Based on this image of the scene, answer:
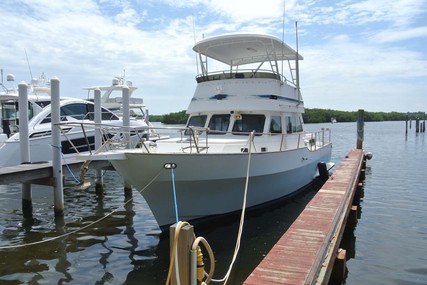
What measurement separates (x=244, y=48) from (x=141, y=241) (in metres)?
6.71

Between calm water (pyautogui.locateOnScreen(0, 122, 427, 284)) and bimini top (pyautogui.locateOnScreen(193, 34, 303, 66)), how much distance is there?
4653mm

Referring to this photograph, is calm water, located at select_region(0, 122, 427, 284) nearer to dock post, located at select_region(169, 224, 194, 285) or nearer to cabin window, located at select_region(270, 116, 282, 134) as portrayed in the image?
cabin window, located at select_region(270, 116, 282, 134)

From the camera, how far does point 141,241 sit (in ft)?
26.9

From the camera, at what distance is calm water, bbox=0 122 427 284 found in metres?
6.58

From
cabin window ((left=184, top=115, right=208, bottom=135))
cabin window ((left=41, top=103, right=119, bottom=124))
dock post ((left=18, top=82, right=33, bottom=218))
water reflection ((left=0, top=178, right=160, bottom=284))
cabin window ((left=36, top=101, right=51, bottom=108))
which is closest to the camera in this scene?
water reflection ((left=0, top=178, right=160, bottom=284))

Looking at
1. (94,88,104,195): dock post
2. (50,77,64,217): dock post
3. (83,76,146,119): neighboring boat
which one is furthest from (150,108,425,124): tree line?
(50,77,64,217): dock post

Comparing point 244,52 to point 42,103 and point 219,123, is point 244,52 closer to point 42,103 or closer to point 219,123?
point 219,123

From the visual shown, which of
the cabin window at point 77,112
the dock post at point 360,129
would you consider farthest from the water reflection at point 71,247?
the dock post at point 360,129

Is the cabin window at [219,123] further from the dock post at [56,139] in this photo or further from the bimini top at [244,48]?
the dock post at [56,139]

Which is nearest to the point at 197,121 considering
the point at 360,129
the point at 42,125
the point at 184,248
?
the point at 42,125

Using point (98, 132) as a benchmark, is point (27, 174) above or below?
below

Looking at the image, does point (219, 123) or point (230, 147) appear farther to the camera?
point (219, 123)

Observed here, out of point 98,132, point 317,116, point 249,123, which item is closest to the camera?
point 249,123

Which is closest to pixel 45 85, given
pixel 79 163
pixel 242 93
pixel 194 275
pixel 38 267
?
pixel 79 163
